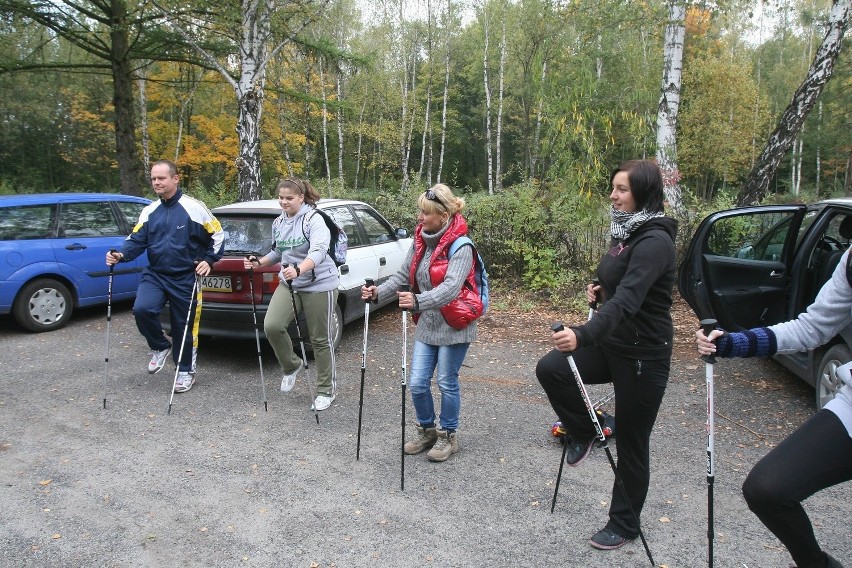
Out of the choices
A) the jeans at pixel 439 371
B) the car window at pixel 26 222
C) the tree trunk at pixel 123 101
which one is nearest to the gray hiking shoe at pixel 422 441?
the jeans at pixel 439 371

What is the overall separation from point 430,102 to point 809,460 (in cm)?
3789

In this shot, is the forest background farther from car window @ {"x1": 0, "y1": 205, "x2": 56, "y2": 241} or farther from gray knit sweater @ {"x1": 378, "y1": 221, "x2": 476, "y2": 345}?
gray knit sweater @ {"x1": 378, "y1": 221, "x2": 476, "y2": 345}

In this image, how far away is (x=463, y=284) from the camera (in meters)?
3.90

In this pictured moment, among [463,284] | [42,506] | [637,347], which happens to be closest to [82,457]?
[42,506]

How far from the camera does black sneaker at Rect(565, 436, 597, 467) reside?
3768 mm

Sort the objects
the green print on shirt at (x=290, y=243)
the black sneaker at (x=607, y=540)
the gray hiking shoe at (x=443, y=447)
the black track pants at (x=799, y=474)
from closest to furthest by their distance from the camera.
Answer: the black track pants at (x=799, y=474) < the black sneaker at (x=607, y=540) < the gray hiking shoe at (x=443, y=447) < the green print on shirt at (x=290, y=243)

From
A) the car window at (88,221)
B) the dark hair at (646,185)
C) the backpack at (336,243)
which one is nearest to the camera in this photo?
the dark hair at (646,185)

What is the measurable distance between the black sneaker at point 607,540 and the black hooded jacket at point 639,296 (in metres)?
0.98

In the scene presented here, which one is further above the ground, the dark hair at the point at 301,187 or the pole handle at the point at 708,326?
the dark hair at the point at 301,187

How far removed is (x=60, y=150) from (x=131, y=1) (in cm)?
2171

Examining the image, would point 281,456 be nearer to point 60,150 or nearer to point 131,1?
point 131,1

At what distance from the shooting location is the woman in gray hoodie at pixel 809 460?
2.21 metres

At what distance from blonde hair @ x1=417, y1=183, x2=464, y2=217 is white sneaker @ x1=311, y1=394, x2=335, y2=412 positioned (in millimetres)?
2188

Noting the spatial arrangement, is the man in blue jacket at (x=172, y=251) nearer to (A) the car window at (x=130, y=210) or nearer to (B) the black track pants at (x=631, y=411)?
(A) the car window at (x=130, y=210)
